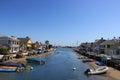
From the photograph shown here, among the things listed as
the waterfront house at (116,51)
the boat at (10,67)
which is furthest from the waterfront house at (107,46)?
the boat at (10,67)

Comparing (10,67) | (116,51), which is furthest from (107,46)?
(10,67)

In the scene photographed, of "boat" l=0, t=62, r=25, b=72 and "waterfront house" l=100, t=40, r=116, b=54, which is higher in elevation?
"waterfront house" l=100, t=40, r=116, b=54

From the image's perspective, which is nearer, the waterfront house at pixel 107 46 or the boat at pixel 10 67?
the boat at pixel 10 67

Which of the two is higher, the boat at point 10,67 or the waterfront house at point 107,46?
the waterfront house at point 107,46

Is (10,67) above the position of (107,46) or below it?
below

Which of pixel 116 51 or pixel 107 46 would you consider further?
pixel 107 46

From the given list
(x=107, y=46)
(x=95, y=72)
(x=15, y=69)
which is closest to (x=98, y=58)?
(x=107, y=46)

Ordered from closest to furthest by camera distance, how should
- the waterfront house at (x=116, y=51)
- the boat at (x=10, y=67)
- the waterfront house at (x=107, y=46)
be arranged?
the boat at (x=10, y=67)
the waterfront house at (x=116, y=51)
the waterfront house at (x=107, y=46)

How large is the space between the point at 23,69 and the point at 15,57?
28768mm

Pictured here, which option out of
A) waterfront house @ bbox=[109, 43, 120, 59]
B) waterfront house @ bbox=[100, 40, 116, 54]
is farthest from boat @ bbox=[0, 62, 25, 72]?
waterfront house @ bbox=[100, 40, 116, 54]

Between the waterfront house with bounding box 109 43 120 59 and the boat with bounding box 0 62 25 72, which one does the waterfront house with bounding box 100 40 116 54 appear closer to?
the waterfront house with bounding box 109 43 120 59

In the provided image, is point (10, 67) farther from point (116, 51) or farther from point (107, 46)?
point (107, 46)

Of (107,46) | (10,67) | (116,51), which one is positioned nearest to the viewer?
(10,67)

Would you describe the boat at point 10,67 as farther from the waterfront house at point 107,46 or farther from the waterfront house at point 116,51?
the waterfront house at point 107,46
